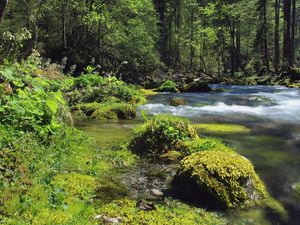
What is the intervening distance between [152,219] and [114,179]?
186cm

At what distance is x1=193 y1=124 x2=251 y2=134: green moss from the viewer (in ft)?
40.0

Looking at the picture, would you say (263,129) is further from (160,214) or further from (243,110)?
(160,214)

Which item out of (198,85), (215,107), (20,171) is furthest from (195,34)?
(20,171)

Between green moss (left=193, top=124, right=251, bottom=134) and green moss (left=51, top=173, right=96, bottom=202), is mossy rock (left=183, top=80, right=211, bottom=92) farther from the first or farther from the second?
green moss (left=51, top=173, right=96, bottom=202)

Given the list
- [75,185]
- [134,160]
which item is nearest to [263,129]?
[134,160]

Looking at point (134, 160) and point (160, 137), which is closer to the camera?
point (134, 160)

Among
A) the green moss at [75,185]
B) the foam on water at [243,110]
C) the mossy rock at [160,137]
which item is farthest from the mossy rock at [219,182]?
the foam on water at [243,110]

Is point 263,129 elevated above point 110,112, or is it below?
below

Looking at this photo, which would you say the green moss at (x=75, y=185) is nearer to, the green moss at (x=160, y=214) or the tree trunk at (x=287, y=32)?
the green moss at (x=160, y=214)

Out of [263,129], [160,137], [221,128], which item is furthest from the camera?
[263,129]

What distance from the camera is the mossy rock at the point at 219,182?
6680mm

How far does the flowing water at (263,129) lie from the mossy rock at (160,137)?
3.83 feet

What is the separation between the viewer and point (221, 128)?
12.7m

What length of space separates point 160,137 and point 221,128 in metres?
3.94
